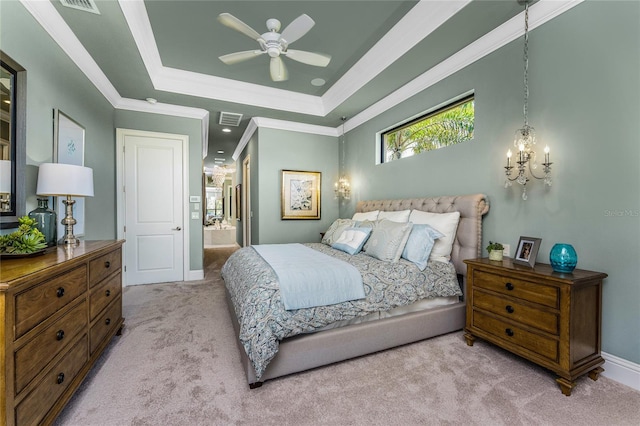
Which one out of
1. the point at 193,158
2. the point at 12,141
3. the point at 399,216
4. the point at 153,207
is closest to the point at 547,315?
the point at 399,216

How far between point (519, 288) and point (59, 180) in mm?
3424

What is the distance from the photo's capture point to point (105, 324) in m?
2.12

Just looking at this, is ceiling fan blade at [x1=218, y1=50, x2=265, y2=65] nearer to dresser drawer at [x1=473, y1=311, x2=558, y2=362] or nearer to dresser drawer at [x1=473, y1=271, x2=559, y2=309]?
dresser drawer at [x1=473, y1=271, x2=559, y2=309]

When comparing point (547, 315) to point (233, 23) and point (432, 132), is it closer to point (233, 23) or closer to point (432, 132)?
point (432, 132)

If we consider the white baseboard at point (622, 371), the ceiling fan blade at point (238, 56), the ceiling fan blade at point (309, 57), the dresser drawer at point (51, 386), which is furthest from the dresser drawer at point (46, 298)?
the white baseboard at point (622, 371)

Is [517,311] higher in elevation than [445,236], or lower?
lower

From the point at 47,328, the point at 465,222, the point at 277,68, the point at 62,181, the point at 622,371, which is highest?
the point at 277,68

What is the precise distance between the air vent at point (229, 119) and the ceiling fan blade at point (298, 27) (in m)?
2.52

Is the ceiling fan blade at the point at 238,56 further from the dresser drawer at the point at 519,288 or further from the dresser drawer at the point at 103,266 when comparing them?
the dresser drawer at the point at 519,288

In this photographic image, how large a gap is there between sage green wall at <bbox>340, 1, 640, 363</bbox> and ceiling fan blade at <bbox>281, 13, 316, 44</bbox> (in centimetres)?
178

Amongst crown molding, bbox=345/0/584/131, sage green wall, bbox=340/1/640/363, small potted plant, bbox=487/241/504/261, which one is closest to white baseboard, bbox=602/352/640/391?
sage green wall, bbox=340/1/640/363

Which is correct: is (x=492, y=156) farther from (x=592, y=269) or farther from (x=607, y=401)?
(x=607, y=401)

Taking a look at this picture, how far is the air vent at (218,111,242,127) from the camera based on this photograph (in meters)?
4.65

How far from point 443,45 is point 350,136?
2431mm
